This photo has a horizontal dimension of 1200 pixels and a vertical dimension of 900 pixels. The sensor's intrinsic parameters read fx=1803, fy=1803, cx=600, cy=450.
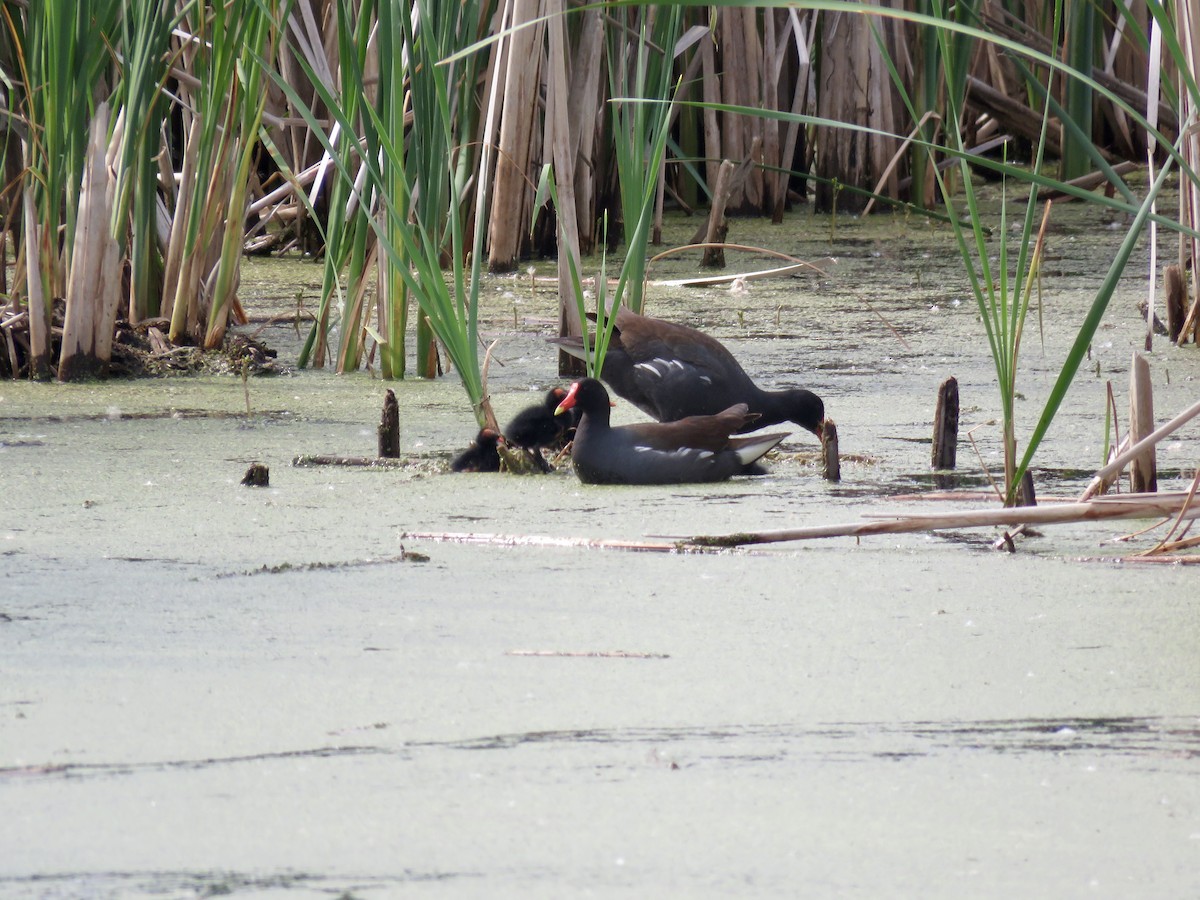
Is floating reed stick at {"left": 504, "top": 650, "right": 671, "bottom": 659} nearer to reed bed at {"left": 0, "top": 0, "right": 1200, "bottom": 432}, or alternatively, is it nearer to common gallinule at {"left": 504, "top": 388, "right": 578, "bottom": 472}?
reed bed at {"left": 0, "top": 0, "right": 1200, "bottom": 432}

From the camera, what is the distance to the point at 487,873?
150 cm

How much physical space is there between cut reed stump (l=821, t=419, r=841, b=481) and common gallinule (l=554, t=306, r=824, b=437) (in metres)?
0.58

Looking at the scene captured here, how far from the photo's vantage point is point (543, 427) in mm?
3932

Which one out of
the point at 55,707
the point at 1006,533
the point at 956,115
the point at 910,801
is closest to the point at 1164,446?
the point at 1006,533

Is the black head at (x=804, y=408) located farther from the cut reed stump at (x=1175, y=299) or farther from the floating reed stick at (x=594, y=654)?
the floating reed stick at (x=594, y=654)

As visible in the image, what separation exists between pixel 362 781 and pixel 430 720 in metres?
0.20

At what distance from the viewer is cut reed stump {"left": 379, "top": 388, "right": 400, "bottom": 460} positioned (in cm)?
359

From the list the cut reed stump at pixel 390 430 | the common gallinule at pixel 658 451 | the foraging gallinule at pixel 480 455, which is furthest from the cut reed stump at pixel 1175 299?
the cut reed stump at pixel 390 430

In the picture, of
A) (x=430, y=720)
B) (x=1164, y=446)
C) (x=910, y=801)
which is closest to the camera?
(x=910, y=801)

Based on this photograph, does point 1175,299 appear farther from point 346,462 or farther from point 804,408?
point 346,462

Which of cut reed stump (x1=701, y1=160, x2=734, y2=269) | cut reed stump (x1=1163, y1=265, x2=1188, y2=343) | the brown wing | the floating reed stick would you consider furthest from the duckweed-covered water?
cut reed stump (x1=701, y1=160, x2=734, y2=269)

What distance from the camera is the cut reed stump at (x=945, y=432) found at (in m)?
3.52

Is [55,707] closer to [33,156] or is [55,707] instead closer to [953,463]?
[953,463]

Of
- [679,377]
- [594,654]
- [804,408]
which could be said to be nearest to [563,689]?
[594,654]
